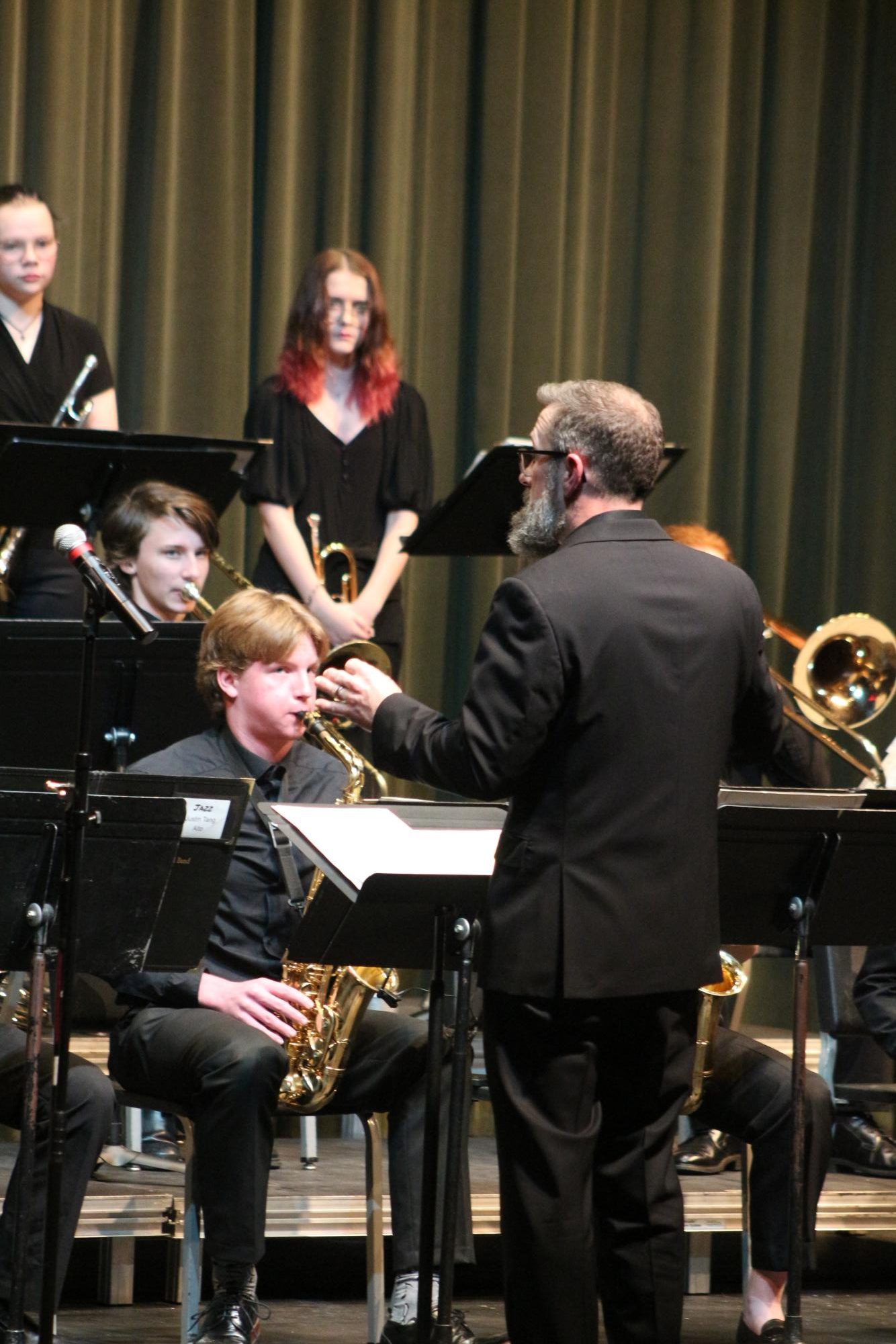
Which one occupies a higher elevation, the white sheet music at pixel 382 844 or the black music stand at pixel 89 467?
the black music stand at pixel 89 467

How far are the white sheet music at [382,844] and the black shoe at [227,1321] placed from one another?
3.03ft

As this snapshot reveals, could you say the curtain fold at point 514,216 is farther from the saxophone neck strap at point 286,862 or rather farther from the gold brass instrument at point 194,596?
the saxophone neck strap at point 286,862

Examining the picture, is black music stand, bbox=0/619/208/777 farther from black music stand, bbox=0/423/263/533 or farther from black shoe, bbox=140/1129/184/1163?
black shoe, bbox=140/1129/184/1163

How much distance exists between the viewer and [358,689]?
3.12 meters

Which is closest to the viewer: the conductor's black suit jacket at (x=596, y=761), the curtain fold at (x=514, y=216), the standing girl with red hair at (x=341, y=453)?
the conductor's black suit jacket at (x=596, y=761)

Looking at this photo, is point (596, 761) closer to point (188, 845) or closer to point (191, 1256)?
point (188, 845)

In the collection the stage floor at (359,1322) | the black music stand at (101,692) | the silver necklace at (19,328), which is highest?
the silver necklace at (19,328)

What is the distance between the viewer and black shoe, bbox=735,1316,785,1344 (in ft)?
12.2

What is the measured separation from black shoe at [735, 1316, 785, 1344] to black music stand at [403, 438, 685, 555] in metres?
1.79

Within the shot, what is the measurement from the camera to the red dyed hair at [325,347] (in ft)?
18.0

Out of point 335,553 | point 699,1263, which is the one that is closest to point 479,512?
point 335,553

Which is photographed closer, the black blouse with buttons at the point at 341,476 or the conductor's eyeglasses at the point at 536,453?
the conductor's eyeglasses at the point at 536,453

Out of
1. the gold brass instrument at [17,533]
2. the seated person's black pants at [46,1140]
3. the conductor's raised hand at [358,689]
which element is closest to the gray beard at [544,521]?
the conductor's raised hand at [358,689]

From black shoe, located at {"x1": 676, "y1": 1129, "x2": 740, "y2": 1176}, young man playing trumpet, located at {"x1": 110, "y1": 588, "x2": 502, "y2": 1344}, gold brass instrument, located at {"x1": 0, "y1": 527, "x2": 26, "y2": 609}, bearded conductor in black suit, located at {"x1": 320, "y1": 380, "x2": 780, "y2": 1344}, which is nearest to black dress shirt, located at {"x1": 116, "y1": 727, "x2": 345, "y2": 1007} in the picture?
young man playing trumpet, located at {"x1": 110, "y1": 588, "x2": 502, "y2": 1344}
